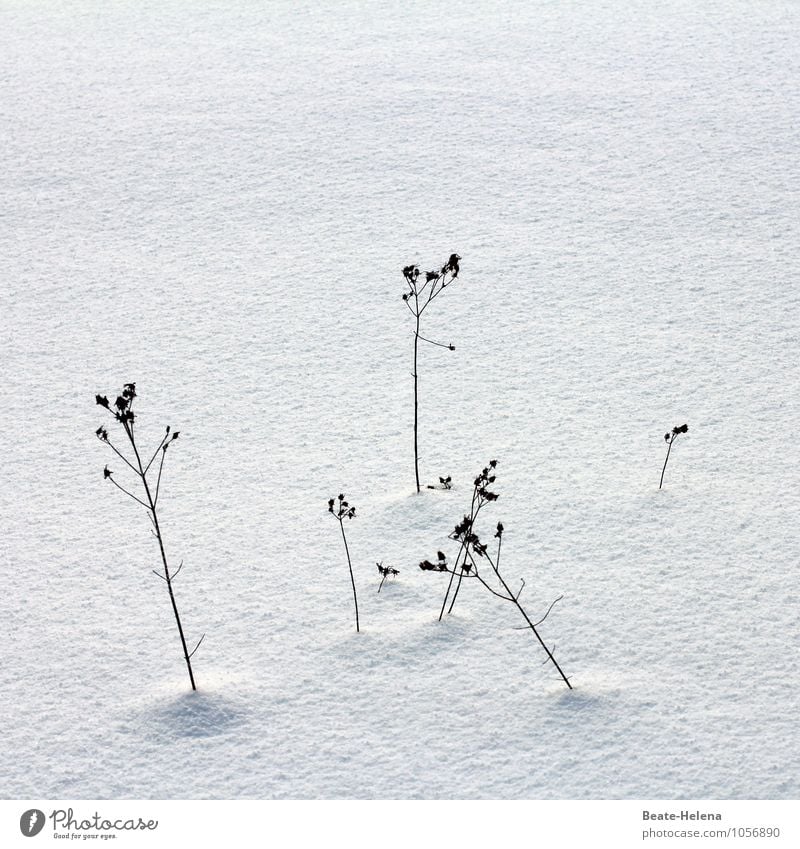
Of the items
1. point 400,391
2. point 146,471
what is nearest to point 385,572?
point 146,471

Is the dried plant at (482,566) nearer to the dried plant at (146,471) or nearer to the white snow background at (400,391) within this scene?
the white snow background at (400,391)

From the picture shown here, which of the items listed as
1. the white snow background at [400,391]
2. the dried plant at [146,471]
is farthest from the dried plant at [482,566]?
the dried plant at [146,471]

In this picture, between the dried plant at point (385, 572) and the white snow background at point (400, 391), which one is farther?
the dried plant at point (385, 572)

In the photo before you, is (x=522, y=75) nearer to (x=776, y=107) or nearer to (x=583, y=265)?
(x=776, y=107)

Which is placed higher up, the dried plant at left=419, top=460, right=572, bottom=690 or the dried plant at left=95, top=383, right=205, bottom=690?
the dried plant at left=95, top=383, right=205, bottom=690

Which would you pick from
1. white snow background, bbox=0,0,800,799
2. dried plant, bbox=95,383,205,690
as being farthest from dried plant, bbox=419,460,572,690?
dried plant, bbox=95,383,205,690

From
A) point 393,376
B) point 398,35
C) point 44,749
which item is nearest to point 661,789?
point 44,749

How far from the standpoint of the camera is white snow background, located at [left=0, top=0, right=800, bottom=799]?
123 inches

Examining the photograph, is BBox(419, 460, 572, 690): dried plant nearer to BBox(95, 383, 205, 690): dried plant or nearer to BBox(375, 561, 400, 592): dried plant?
BBox(375, 561, 400, 592): dried plant

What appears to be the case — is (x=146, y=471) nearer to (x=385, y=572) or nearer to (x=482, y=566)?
(x=385, y=572)

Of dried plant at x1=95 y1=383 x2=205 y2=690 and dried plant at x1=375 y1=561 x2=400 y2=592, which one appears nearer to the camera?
dried plant at x1=95 y1=383 x2=205 y2=690

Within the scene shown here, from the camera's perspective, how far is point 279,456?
4559 millimetres

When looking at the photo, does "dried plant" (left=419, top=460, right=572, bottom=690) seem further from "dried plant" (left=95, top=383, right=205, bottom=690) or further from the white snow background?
"dried plant" (left=95, top=383, right=205, bottom=690)

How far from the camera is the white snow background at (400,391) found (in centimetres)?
313
